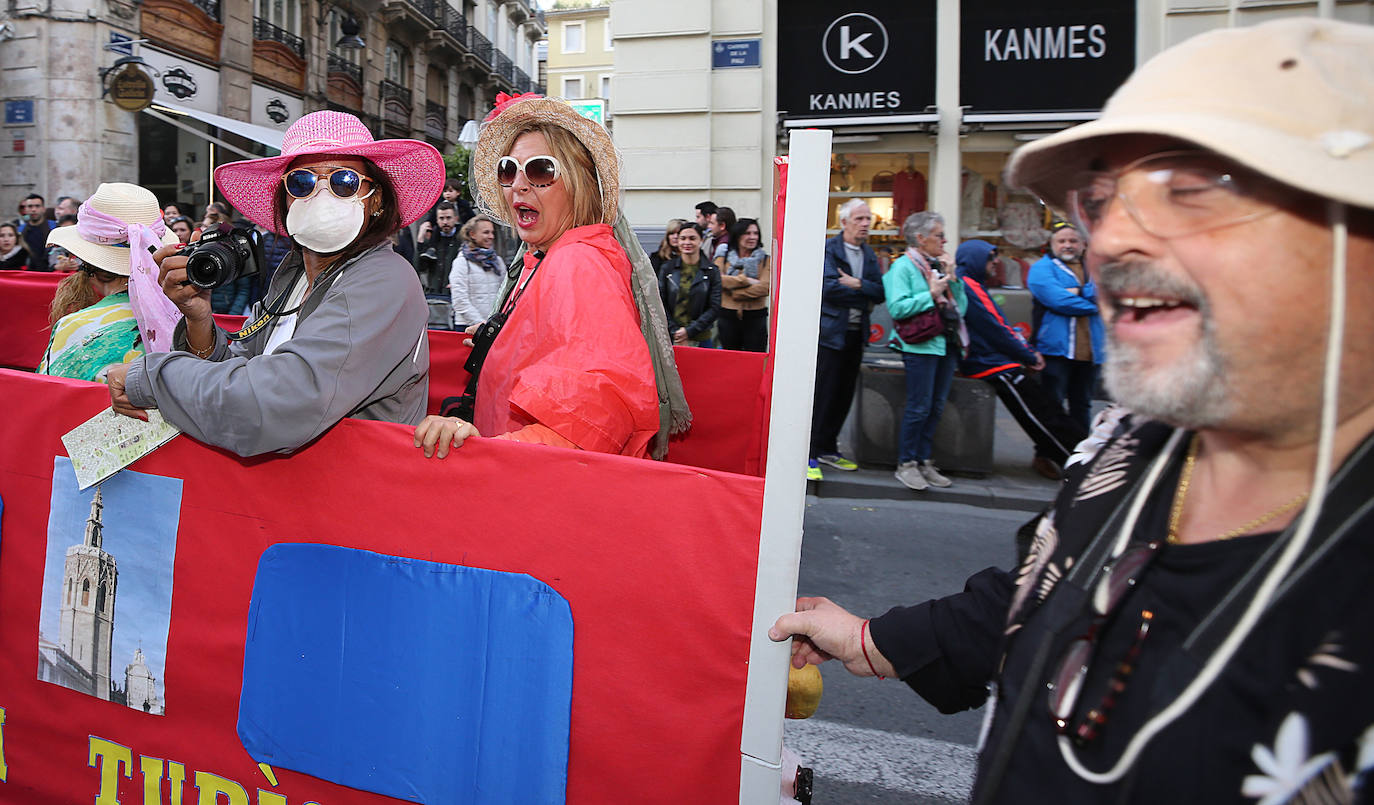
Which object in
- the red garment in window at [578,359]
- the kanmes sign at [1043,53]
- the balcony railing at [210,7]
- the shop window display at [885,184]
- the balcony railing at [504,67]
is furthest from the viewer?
the balcony railing at [504,67]

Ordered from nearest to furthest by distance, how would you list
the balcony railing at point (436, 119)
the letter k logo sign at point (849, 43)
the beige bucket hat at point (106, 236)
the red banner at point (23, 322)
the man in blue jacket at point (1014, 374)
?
the beige bucket hat at point (106, 236), the red banner at point (23, 322), the man in blue jacket at point (1014, 374), the letter k logo sign at point (849, 43), the balcony railing at point (436, 119)

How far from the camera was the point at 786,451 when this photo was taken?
1501 millimetres

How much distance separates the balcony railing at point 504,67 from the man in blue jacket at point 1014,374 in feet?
122

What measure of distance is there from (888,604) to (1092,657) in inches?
136

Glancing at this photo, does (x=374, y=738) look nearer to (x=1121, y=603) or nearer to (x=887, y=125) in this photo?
(x=1121, y=603)

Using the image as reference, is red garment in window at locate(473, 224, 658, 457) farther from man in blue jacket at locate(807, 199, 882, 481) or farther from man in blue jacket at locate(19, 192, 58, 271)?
man in blue jacket at locate(19, 192, 58, 271)

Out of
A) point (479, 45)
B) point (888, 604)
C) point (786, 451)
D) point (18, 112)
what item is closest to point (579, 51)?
point (479, 45)

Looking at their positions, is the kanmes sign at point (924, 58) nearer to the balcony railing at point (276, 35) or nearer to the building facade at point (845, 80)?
the building facade at point (845, 80)

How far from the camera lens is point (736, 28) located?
10.7 meters

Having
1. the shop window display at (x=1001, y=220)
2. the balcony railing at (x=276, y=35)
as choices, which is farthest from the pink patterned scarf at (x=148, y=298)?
the balcony railing at (x=276, y=35)

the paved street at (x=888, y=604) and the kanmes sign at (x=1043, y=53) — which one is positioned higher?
the kanmes sign at (x=1043, y=53)

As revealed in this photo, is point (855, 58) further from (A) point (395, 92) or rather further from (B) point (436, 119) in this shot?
(B) point (436, 119)

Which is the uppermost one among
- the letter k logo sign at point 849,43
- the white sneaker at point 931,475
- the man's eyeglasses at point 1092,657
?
the letter k logo sign at point 849,43

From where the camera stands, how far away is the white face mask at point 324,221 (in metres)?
2.31
